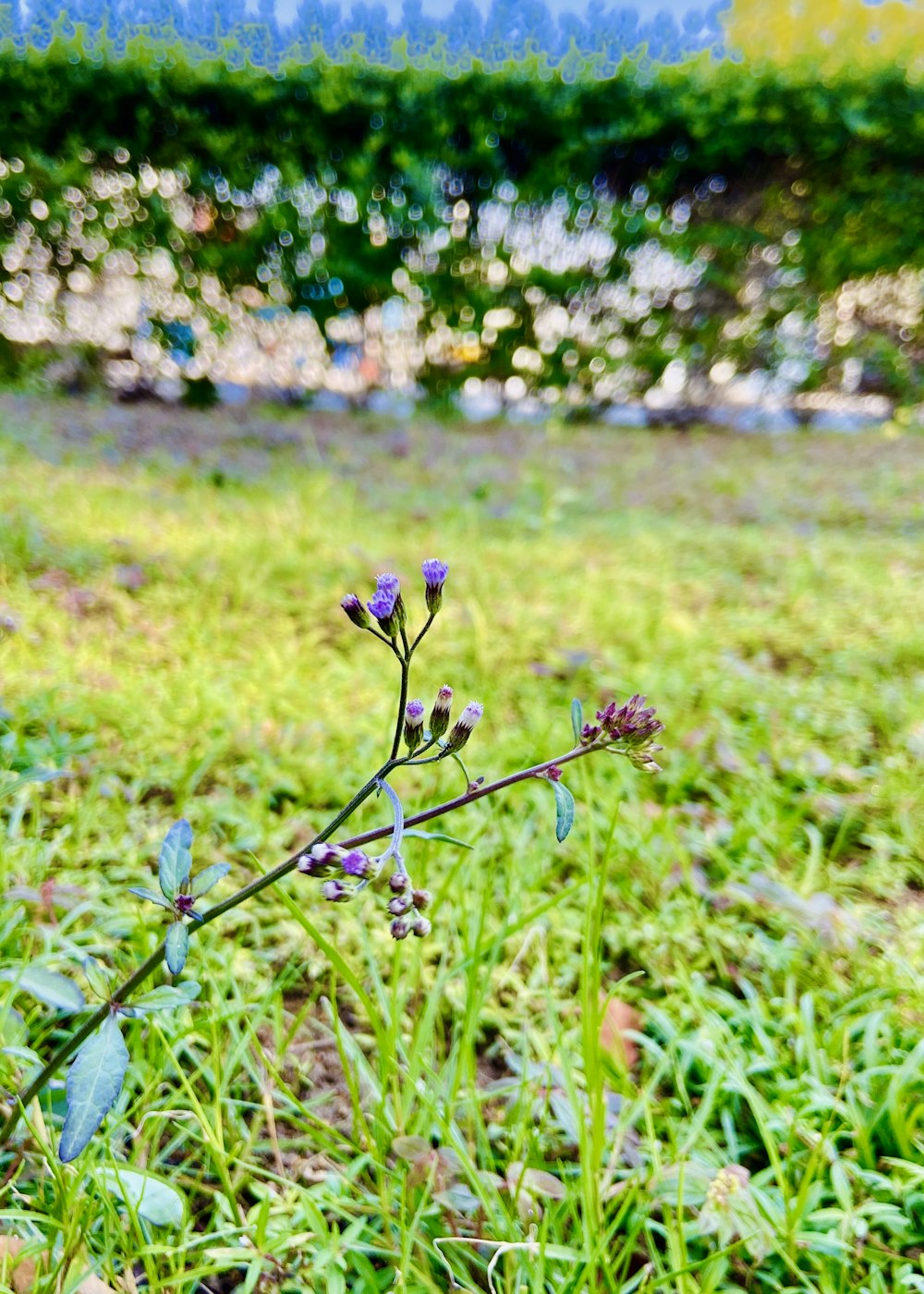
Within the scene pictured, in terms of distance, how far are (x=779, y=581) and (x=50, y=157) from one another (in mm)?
5797

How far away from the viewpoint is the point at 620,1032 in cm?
117

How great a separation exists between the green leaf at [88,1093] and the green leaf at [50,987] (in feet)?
0.74

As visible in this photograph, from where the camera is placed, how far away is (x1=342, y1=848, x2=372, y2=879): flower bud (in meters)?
0.63

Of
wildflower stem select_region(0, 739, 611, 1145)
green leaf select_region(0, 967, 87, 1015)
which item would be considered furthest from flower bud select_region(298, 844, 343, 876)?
green leaf select_region(0, 967, 87, 1015)

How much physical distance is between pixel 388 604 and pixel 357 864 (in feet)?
0.82

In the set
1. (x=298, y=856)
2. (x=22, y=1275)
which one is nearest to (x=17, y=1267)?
(x=22, y=1275)

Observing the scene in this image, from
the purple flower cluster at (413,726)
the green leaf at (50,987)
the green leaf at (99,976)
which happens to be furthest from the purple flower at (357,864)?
the green leaf at (99,976)

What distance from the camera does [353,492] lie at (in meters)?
3.95

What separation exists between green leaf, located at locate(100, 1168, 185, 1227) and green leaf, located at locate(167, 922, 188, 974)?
15.2 inches

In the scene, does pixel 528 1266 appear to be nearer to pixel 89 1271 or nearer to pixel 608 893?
pixel 89 1271

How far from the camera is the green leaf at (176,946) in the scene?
63 centimetres

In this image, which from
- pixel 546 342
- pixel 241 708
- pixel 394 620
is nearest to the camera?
pixel 394 620

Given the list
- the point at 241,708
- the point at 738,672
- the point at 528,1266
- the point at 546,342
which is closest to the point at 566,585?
the point at 738,672

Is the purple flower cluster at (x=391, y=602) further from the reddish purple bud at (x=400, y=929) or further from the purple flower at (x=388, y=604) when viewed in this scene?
the reddish purple bud at (x=400, y=929)
